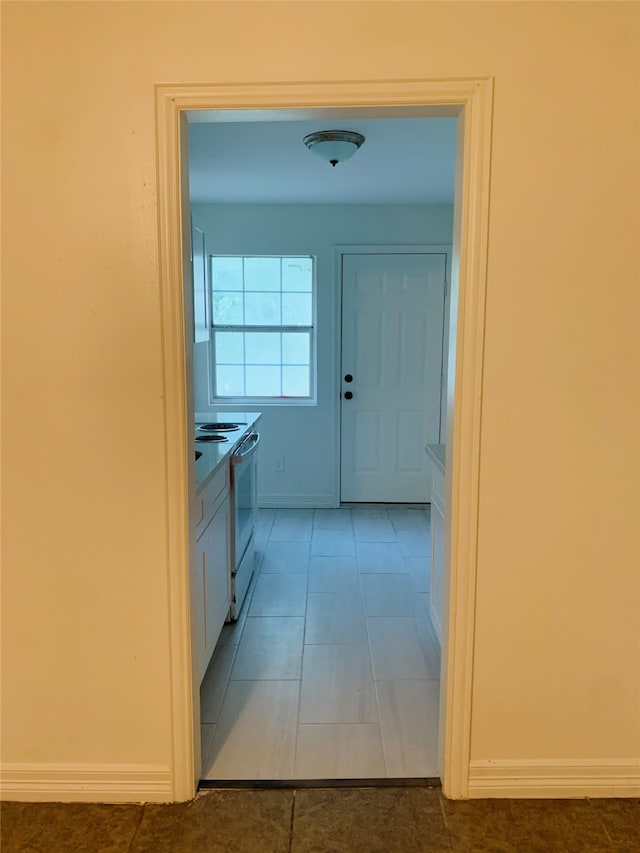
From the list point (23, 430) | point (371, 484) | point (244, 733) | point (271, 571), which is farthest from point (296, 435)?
point (23, 430)

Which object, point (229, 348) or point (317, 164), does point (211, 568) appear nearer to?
point (317, 164)

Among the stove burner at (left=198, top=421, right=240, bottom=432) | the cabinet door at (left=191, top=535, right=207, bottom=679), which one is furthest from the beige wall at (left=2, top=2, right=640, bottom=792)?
the stove burner at (left=198, top=421, right=240, bottom=432)

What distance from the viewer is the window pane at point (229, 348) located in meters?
5.20

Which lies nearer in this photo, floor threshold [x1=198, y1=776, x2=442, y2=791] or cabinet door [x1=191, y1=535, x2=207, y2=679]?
floor threshold [x1=198, y1=776, x2=442, y2=791]

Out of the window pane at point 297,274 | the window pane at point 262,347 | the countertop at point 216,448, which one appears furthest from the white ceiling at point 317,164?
the countertop at point 216,448

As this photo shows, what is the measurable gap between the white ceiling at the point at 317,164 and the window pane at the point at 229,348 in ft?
3.48

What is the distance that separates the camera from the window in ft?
16.8

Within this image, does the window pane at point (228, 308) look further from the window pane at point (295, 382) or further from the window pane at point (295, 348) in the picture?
the window pane at point (295, 382)

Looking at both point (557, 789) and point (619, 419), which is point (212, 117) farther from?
point (557, 789)

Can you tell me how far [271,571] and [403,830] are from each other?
6.99ft

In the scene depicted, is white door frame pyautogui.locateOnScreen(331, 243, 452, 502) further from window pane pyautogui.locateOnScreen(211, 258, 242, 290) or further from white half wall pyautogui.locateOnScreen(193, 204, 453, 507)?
window pane pyautogui.locateOnScreen(211, 258, 242, 290)

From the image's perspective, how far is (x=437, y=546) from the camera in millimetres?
2875

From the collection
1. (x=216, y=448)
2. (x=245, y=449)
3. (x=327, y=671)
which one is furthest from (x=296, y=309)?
(x=327, y=671)

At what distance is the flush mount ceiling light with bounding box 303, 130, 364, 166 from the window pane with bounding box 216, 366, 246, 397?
242 centimetres
